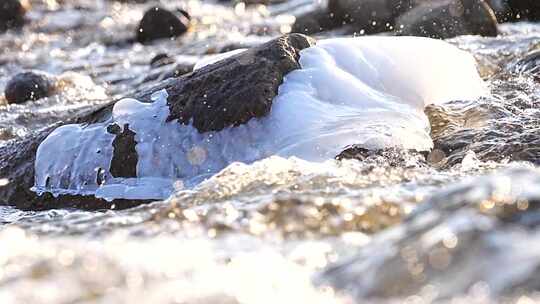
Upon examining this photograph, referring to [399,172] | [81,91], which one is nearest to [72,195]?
[399,172]

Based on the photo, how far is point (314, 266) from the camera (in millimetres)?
1957

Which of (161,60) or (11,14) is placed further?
(11,14)

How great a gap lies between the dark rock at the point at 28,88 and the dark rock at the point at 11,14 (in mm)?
7160

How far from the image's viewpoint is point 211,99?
413cm

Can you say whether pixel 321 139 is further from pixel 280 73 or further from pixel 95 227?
pixel 95 227

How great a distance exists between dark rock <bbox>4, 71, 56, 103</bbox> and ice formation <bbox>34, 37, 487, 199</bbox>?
3.91 metres

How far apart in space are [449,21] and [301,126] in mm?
5098

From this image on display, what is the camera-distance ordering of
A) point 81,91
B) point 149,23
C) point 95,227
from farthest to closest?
point 149,23
point 81,91
point 95,227

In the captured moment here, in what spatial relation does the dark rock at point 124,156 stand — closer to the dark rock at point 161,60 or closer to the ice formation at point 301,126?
the ice formation at point 301,126

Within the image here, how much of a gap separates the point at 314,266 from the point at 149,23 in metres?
11.0

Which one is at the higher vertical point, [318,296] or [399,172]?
[318,296]

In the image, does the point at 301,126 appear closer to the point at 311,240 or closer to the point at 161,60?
the point at 311,240

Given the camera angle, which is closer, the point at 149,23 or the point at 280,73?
the point at 280,73

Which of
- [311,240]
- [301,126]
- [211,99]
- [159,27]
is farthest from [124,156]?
[159,27]
